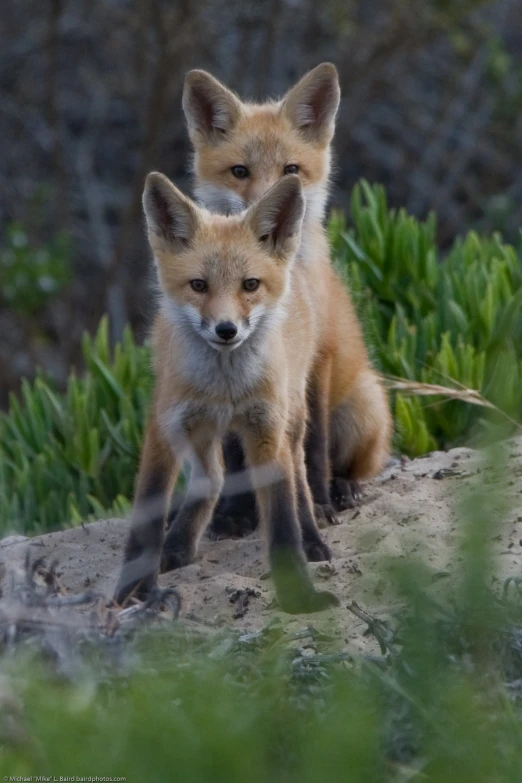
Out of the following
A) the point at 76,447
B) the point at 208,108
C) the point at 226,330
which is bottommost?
the point at 76,447

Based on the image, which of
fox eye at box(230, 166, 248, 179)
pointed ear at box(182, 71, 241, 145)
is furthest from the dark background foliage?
fox eye at box(230, 166, 248, 179)

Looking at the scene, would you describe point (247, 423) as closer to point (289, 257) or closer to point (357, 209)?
point (289, 257)

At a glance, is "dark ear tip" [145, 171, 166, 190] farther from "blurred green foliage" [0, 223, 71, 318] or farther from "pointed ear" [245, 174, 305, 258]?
"blurred green foliage" [0, 223, 71, 318]

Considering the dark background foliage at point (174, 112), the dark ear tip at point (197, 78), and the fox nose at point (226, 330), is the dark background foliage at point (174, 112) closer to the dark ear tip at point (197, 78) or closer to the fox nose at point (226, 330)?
the dark ear tip at point (197, 78)

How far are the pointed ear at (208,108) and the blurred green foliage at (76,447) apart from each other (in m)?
1.21

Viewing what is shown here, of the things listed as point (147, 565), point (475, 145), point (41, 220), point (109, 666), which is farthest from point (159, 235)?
point (475, 145)

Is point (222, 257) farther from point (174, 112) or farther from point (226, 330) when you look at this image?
point (174, 112)

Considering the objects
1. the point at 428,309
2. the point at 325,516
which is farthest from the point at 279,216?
the point at 428,309

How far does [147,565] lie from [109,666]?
1112 millimetres

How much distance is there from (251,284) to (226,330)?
0.91ft

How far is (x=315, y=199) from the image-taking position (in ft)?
16.6

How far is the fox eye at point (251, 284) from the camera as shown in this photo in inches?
151

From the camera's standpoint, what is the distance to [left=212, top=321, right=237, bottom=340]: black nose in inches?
143

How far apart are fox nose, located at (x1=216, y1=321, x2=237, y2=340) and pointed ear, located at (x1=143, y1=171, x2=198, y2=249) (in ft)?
1.47
